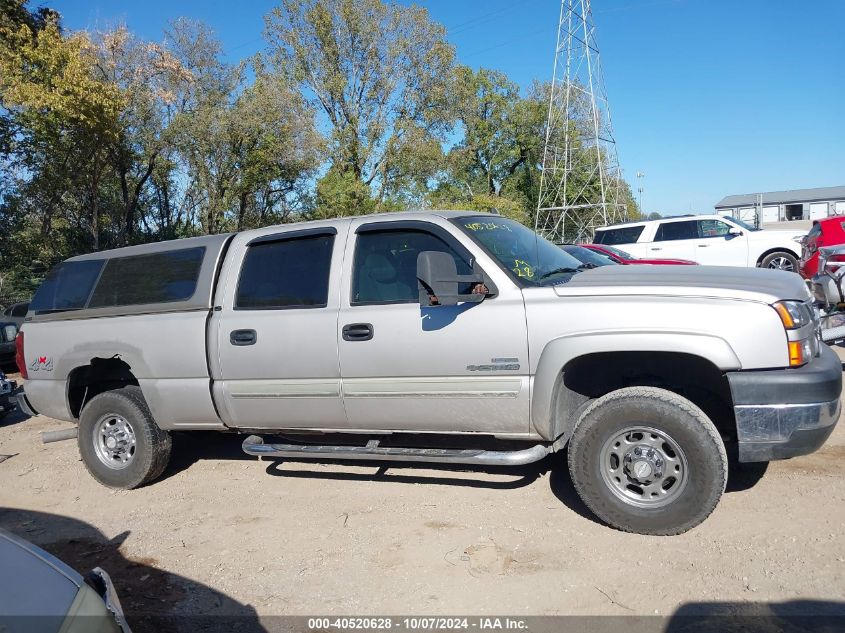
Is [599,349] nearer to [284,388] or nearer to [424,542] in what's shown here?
[424,542]

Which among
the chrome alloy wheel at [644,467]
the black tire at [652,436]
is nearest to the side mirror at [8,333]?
the black tire at [652,436]

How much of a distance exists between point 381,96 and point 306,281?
25370 millimetres

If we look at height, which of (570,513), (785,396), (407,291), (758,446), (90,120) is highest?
(90,120)

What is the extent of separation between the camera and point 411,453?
4.31 m

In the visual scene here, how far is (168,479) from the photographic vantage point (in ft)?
18.4

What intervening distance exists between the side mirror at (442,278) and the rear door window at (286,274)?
37.3 inches

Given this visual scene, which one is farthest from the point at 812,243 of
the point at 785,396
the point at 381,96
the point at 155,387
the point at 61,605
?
the point at 381,96

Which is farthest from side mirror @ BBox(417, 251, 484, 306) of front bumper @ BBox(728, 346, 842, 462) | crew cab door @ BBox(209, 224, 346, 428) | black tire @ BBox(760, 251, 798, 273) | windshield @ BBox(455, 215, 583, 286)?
black tire @ BBox(760, 251, 798, 273)

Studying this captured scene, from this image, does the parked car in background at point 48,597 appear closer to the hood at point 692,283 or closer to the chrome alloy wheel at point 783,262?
the hood at point 692,283

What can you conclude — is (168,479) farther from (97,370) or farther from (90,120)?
(90,120)

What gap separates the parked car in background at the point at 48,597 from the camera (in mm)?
2014

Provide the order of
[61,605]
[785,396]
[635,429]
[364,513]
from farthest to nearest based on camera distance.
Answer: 1. [364,513]
2. [635,429]
3. [785,396]
4. [61,605]

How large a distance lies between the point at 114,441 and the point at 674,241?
510 inches

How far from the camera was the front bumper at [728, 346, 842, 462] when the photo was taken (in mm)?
3480
